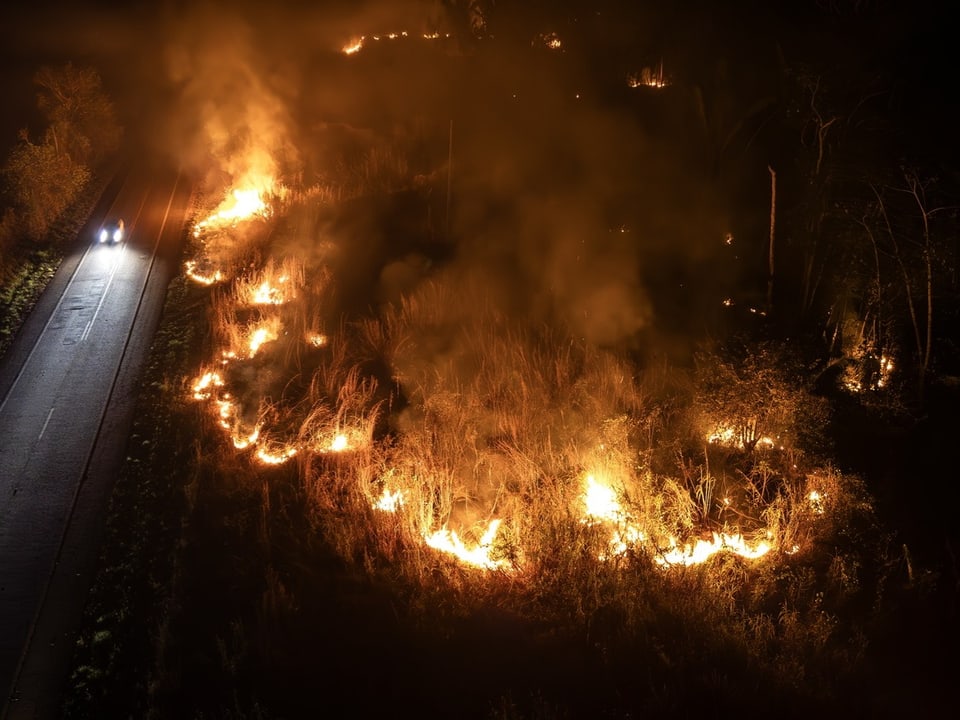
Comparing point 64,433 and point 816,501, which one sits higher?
point 816,501

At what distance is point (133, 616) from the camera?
7.84 meters

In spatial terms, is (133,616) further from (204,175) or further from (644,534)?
(204,175)

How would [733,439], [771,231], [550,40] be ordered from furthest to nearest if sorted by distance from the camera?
[550,40], [771,231], [733,439]

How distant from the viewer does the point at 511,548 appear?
8.16m

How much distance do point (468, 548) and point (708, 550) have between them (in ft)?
10.6

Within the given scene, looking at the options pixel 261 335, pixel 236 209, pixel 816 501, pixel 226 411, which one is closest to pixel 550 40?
pixel 236 209

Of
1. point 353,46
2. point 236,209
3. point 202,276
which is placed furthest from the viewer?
point 353,46

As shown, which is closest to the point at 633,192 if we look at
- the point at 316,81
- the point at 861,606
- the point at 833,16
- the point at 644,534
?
the point at 833,16

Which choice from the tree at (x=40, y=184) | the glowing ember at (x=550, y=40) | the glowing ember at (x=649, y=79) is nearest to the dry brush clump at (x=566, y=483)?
the glowing ember at (x=649, y=79)

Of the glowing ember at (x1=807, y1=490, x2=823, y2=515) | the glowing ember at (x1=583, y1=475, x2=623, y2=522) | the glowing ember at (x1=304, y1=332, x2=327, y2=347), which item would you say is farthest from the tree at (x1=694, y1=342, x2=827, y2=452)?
the glowing ember at (x1=304, y1=332, x2=327, y2=347)

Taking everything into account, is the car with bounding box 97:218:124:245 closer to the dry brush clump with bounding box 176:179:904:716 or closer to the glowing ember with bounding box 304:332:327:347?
the dry brush clump with bounding box 176:179:904:716

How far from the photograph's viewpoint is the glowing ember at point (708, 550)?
819 cm

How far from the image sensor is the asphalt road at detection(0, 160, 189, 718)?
25.4 ft

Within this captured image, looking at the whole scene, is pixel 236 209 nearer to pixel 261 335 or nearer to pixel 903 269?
pixel 261 335
